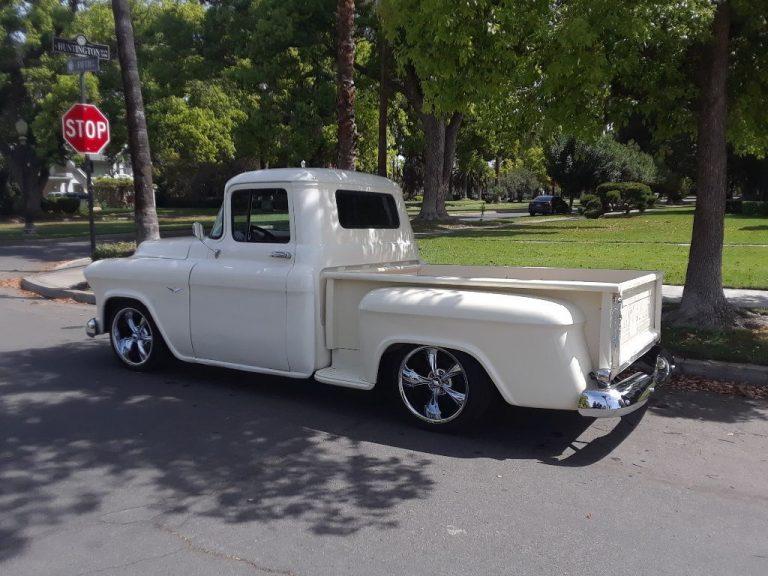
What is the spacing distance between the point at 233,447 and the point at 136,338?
2.54 m

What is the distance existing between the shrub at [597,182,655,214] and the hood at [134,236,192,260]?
3220 centimetres

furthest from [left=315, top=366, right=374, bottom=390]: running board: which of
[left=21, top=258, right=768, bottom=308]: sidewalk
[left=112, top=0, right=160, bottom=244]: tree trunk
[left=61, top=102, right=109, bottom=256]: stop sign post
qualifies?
[left=61, top=102, right=109, bottom=256]: stop sign post

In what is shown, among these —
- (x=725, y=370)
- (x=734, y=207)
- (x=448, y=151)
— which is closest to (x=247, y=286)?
(x=725, y=370)

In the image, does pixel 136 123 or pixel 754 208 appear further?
pixel 754 208

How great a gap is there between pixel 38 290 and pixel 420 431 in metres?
10.2

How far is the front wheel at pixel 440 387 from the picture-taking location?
16.5 ft

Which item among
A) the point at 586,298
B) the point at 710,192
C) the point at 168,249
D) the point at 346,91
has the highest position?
the point at 346,91

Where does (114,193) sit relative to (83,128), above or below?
above

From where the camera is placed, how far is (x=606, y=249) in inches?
695

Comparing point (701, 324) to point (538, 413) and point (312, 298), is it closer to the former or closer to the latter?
point (538, 413)

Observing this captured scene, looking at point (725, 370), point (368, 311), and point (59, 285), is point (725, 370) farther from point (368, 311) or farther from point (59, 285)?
point (59, 285)

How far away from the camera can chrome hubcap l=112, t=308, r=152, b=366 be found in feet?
22.8

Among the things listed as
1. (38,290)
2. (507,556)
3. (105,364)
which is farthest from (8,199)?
(507,556)

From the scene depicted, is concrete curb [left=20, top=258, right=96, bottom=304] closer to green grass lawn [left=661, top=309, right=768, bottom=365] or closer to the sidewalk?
the sidewalk
